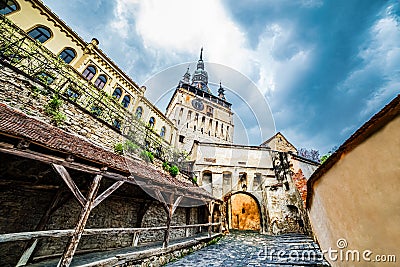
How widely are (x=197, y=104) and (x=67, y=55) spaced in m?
23.9

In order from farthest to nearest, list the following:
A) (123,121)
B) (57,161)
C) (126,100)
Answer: (126,100) → (123,121) → (57,161)

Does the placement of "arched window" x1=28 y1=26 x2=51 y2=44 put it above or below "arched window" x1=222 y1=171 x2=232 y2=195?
above

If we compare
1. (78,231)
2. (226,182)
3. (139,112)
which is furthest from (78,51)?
(226,182)

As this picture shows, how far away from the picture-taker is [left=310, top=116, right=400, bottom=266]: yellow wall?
1.43m

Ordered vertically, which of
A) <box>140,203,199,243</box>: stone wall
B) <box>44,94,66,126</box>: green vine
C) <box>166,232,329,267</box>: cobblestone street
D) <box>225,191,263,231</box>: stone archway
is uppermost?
<box>44,94,66,126</box>: green vine

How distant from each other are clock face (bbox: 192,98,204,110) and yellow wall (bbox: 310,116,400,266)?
31.7 meters

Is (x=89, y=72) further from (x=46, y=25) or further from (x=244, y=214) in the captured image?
(x=244, y=214)

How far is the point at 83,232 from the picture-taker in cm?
374

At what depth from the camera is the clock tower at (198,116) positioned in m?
29.8

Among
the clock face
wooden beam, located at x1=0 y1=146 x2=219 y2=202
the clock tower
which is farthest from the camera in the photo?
the clock face

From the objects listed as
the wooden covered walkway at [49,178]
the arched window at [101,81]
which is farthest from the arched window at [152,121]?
the wooden covered walkway at [49,178]

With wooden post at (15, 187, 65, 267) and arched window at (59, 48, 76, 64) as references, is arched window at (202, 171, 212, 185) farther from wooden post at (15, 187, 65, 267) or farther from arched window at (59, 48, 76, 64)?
arched window at (59, 48, 76, 64)

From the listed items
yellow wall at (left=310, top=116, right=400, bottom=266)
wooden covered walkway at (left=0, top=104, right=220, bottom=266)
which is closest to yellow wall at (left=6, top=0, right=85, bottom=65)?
wooden covered walkway at (left=0, top=104, right=220, bottom=266)

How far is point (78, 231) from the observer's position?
3.58 m
